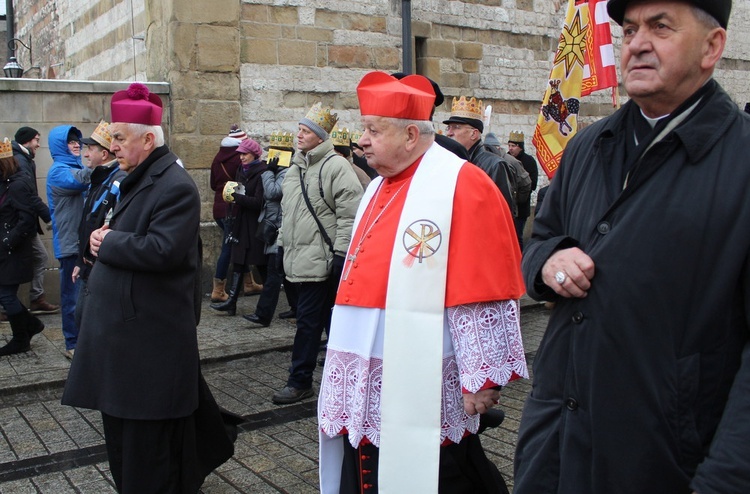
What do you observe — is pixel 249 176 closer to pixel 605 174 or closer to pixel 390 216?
pixel 390 216

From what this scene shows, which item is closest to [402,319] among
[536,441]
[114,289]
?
[536,441]

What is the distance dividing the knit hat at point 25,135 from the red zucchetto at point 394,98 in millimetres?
6572

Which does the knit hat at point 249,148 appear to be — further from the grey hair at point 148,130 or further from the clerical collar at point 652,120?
the clerical collar at point 652,120

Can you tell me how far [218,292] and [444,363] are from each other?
22.8ft

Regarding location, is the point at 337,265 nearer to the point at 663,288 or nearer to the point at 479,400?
the point at 479,400

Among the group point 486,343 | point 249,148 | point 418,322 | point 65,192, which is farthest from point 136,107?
point 249,148

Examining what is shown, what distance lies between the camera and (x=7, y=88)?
9242 mm

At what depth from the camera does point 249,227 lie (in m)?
8.69

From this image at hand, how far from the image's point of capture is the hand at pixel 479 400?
2.79m

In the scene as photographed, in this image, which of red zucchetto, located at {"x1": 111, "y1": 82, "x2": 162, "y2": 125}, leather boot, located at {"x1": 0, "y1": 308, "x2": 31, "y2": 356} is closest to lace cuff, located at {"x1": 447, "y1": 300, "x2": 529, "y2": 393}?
red zucchetto, located at {"x1": 111, "y1": 82, "x2": 162, "y2": 125}

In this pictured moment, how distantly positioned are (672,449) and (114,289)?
253cm

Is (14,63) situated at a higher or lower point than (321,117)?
higher

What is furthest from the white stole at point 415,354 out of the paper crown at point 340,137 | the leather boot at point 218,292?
the leather boot at point 218,292

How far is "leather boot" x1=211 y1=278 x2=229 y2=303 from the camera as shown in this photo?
953 centimetres
